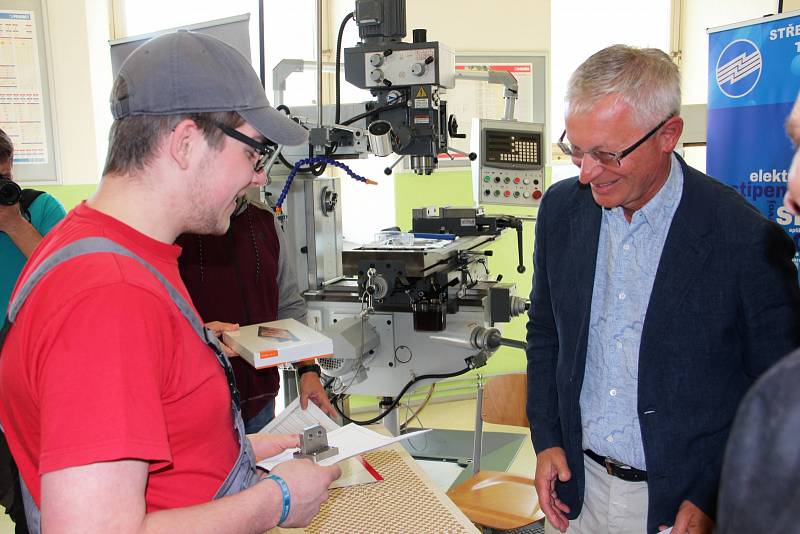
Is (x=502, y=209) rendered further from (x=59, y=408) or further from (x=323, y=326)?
(x=59, y=408)

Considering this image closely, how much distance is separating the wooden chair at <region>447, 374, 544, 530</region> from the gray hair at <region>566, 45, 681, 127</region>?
124 centimetres

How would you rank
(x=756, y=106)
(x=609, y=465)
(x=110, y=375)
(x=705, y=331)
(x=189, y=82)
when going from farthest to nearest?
(x=756, y=106)
(x=609, y=465)
(x=705, y=331)
(x=189, y=82)
(x=110, y=375)

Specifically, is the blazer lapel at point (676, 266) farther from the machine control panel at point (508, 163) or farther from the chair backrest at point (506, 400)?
the machine control panel at point (508, 163)

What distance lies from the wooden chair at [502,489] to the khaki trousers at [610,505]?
2.53ft

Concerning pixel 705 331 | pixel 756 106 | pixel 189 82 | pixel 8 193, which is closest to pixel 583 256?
pixel 705 331

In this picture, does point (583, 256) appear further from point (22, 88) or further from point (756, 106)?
point (22, 88)

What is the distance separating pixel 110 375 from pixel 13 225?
5.29 ft

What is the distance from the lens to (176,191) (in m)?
0.88

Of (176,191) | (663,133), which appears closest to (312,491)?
(176,191)

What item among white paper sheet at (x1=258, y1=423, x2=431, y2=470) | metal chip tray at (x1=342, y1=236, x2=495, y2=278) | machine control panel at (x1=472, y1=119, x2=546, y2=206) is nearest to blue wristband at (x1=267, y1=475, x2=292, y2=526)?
white paper sheet at (x1=258, y1=423, x2=431, y2=470)

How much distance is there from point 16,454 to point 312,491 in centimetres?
39

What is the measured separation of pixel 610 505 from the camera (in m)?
1.35

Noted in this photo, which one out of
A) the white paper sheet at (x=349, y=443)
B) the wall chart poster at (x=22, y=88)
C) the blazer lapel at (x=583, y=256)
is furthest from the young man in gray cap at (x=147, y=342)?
the wall chart poster at (x=22, y=88)

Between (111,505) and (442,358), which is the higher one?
(111,505)
